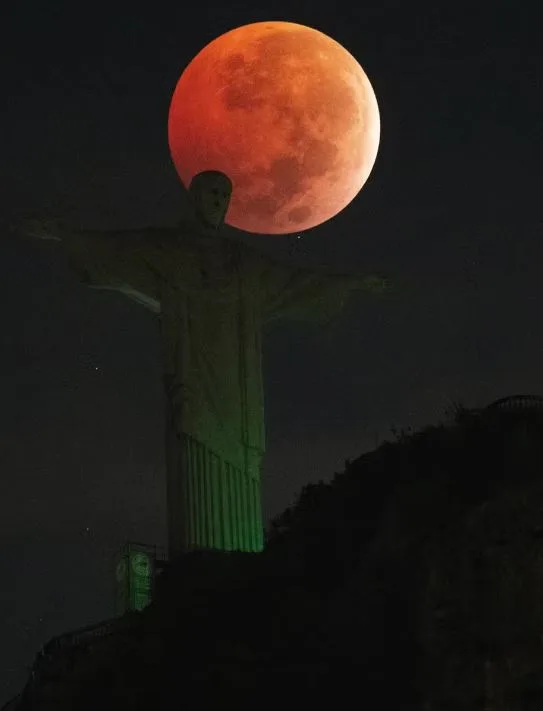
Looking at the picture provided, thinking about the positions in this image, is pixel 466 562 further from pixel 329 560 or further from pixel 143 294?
pixel 143 294

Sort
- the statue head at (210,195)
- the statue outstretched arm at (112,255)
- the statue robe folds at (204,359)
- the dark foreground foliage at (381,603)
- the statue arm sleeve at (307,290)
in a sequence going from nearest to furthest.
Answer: the dark foreground foliage at (381,603) < the statue robe folds at (204,359) < the statue outstretched arm at (112,255) < the statue head at (210,195) < the statue arm sleeve at (307,290)

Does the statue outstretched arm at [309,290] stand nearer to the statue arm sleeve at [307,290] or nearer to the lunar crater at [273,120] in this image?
the statue arm sleeve at [307,290]

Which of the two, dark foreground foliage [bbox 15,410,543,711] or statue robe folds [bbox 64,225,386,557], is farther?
statue robe folds [bbox 64,225,386,557]

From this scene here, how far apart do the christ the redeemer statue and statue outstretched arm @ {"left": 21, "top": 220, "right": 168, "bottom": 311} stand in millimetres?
17

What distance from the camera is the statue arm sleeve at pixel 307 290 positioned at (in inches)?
1092

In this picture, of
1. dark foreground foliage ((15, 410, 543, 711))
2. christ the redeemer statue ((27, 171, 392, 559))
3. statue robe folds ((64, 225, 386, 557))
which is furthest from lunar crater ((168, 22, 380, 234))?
dark foreground foliage ((15, 410, 543, 711))

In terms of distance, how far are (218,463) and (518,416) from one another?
22.0 ft

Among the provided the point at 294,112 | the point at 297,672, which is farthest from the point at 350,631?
the point at 294,112

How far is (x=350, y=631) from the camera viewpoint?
61.2 feet

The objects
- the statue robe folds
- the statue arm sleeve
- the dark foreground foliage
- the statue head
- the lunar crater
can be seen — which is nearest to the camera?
the dark foreground foliage

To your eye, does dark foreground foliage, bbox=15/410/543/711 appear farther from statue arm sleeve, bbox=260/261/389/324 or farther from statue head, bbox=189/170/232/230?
statue head, bbox=189/170/232/230

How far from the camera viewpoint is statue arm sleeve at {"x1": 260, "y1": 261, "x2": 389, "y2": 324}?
27.7 metres

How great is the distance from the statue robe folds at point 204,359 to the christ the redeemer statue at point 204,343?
0.06ft

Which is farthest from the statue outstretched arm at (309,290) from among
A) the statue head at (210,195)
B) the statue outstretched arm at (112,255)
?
the statue outstretched arm at (112,255)
